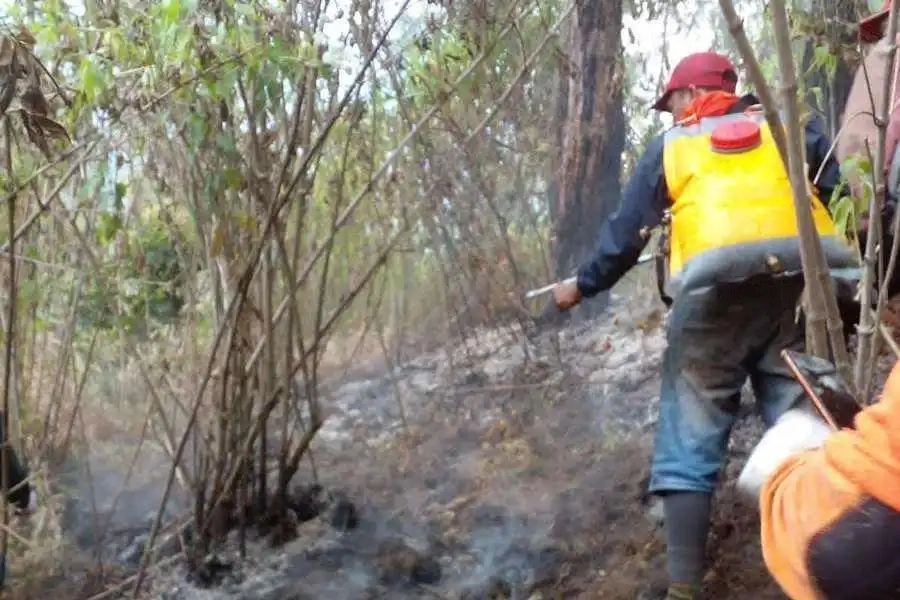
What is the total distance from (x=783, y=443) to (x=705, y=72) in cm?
157

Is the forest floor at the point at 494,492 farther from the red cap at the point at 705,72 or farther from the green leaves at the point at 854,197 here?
the red cap at the point at 705,72

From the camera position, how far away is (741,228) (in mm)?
2457

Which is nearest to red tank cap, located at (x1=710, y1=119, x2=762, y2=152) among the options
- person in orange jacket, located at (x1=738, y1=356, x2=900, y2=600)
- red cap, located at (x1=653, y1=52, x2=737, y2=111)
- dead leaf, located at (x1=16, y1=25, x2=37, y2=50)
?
red cap, located at (x1=653, y1=52, x2=737, y2=111)

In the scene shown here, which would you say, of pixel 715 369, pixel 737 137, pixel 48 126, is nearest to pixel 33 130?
pixel 48 126

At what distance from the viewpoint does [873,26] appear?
2352 millimetres

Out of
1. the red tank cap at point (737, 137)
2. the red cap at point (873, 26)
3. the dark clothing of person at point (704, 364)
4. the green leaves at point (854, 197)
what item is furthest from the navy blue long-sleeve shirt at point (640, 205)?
the green leaves at point (854, 197)

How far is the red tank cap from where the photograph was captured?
8.25 feet

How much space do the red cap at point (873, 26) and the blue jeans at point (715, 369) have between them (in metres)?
0.60

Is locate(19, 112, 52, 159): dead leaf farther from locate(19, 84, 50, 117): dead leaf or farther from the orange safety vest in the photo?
the orange safety vest

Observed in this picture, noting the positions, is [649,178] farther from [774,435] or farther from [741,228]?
[774,435]

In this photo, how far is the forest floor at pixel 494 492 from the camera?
10.6 ft

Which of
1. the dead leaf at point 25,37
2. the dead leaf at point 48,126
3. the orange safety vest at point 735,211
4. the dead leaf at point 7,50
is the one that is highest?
the dead leaf at point 25,37

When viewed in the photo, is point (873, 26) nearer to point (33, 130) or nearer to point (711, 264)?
point (711, 264)

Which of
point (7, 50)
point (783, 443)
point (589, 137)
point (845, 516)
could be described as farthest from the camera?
point (589, 137)
